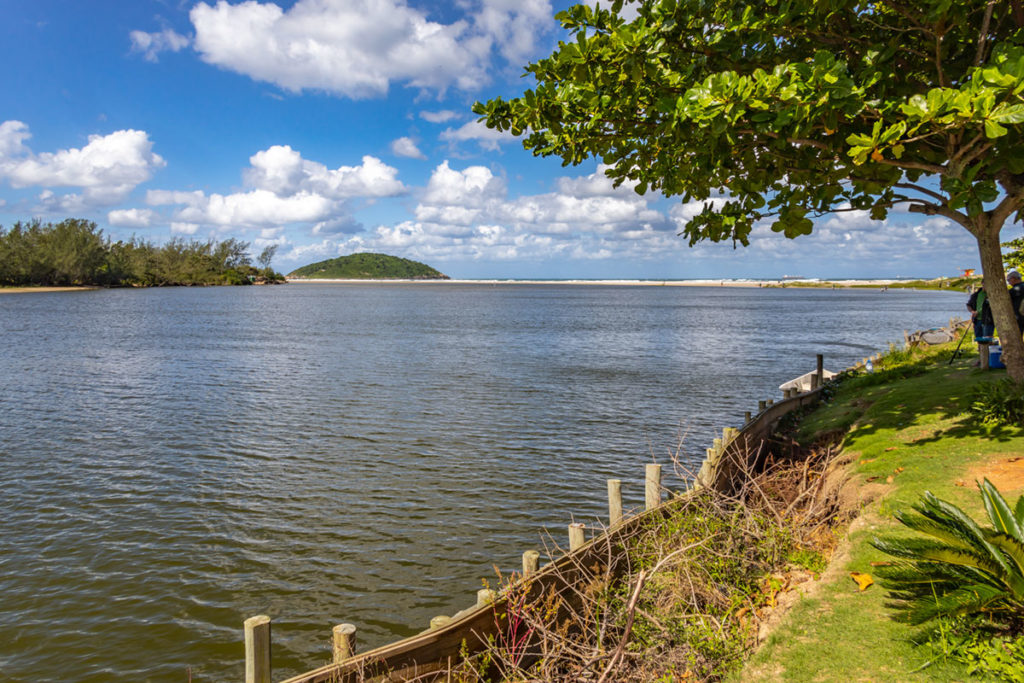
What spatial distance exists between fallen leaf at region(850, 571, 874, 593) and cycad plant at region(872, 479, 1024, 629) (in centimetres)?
24

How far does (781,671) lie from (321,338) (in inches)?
1790

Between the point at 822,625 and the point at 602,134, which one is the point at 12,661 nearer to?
the point at 822,625

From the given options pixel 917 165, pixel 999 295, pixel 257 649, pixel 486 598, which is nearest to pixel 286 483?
pixel 486 598

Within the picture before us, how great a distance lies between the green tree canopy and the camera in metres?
7.24

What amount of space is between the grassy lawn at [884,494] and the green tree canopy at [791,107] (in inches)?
78.2

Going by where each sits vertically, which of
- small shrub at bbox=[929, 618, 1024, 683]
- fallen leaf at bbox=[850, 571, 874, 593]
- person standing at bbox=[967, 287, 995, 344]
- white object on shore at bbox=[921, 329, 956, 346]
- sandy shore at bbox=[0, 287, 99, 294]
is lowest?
fallen leaf at bbox=[850, 571, 874, 593]

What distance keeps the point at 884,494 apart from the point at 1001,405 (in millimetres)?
3102

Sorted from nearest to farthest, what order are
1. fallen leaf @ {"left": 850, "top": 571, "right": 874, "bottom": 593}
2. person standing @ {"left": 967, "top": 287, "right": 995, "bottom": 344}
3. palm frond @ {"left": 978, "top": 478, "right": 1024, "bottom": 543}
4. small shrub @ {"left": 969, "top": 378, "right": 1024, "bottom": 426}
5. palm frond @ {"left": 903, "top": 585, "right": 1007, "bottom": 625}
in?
palm frond @ {"left": 903, "top": 585, "right": 1007, "bottom": 625} → palm frond @ {"left": 978, "top": 478, "right": 1024, "bottom": 543} → fallen leaf @ {"left": 850, "top": 571, "right": 874, "bottom": 593} → small shrub @ {"left": 969, "top": 378, "right": 1024, "bottom": 426} → person standing @ {"left": 967, "top": 287, "right": 995, "bottom": 344}

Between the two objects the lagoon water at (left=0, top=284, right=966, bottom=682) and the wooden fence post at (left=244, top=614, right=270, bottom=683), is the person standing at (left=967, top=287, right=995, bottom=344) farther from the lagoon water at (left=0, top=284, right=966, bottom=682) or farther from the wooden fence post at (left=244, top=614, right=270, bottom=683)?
the wooden fence post at (left=244, top=614, right=270, bottom=683)

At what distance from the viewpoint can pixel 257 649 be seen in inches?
203

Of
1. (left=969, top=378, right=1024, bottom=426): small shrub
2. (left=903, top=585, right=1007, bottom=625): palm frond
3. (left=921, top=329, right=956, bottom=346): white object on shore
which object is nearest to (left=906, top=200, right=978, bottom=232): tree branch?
(left=969, top=378, right=1024, bottom=426): small shrub

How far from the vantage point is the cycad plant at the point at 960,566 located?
5.33 m

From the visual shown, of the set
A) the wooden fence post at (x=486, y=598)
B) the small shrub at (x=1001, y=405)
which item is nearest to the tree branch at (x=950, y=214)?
the small shrub at (x=1001, y=405)

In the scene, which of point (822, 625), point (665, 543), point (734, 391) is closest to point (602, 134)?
point (665, 543)
